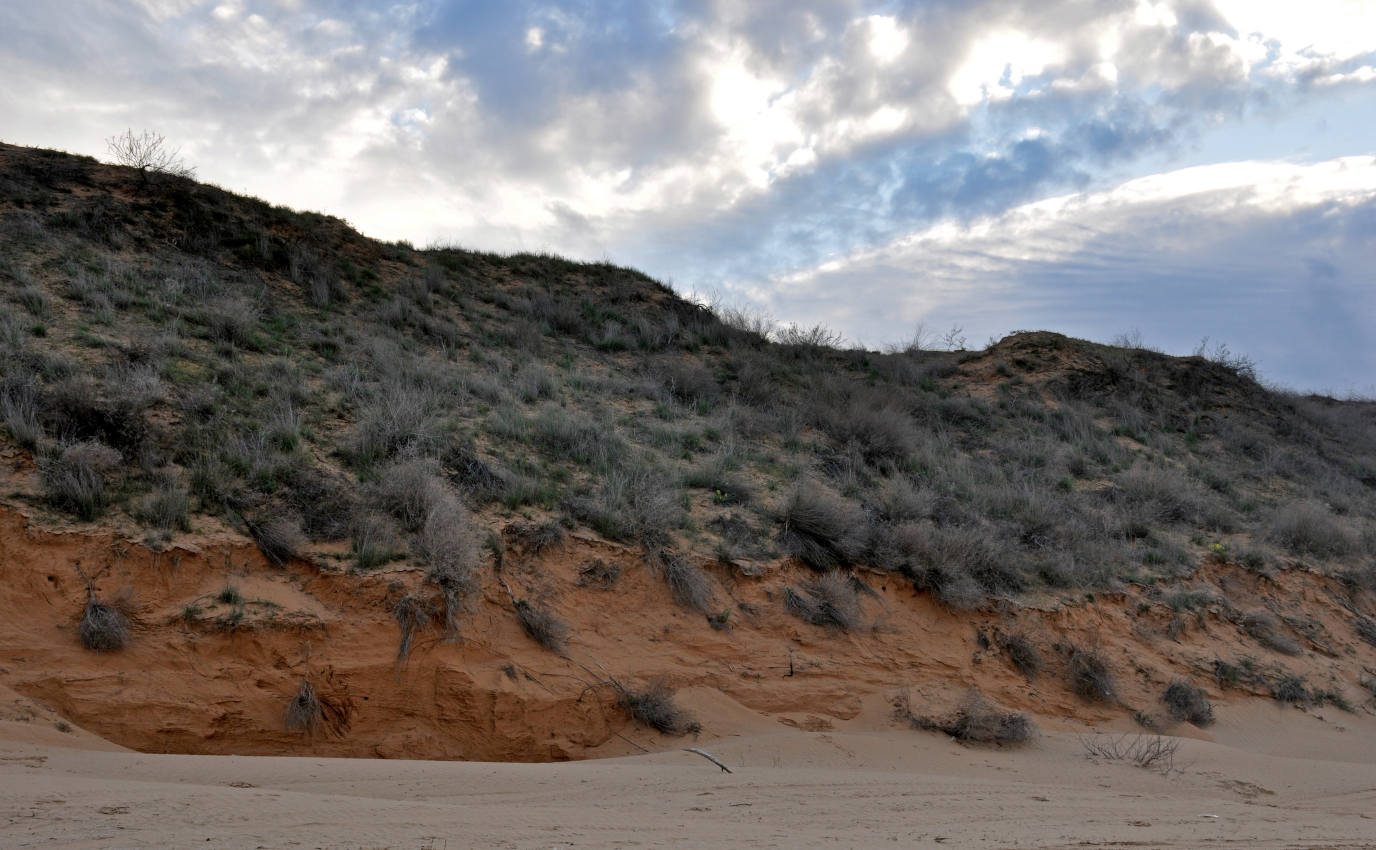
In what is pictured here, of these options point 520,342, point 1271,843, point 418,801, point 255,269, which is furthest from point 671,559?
point 255,269

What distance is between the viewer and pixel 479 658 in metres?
7.29

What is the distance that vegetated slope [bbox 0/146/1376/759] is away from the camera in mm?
6805

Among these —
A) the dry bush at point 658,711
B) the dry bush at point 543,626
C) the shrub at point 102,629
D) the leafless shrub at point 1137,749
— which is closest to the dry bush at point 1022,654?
the leafless shrub at point 1137,749

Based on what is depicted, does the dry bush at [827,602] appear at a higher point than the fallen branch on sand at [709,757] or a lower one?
higher

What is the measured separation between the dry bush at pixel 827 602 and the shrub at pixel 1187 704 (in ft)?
11.5

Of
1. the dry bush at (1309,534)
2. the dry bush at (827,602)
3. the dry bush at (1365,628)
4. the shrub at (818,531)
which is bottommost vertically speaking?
the dry bush at (827,602)

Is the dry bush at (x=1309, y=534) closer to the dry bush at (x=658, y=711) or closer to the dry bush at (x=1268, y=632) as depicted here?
the dry bush at (x=1268, y=632)

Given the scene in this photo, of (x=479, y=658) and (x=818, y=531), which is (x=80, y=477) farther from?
(x=818, y=531)

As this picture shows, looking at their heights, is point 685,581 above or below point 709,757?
above

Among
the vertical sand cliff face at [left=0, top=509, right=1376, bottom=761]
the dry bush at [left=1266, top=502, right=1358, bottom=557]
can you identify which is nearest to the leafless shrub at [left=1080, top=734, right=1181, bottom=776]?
the vertical sand cliff face at [left=0, top=509, right=1376, bottom=761]

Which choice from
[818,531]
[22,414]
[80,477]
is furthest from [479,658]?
[22,414]

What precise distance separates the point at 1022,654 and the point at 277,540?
7.48 metres

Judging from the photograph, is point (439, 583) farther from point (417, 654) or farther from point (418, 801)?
point (418, 801)

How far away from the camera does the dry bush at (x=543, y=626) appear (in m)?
7.64
